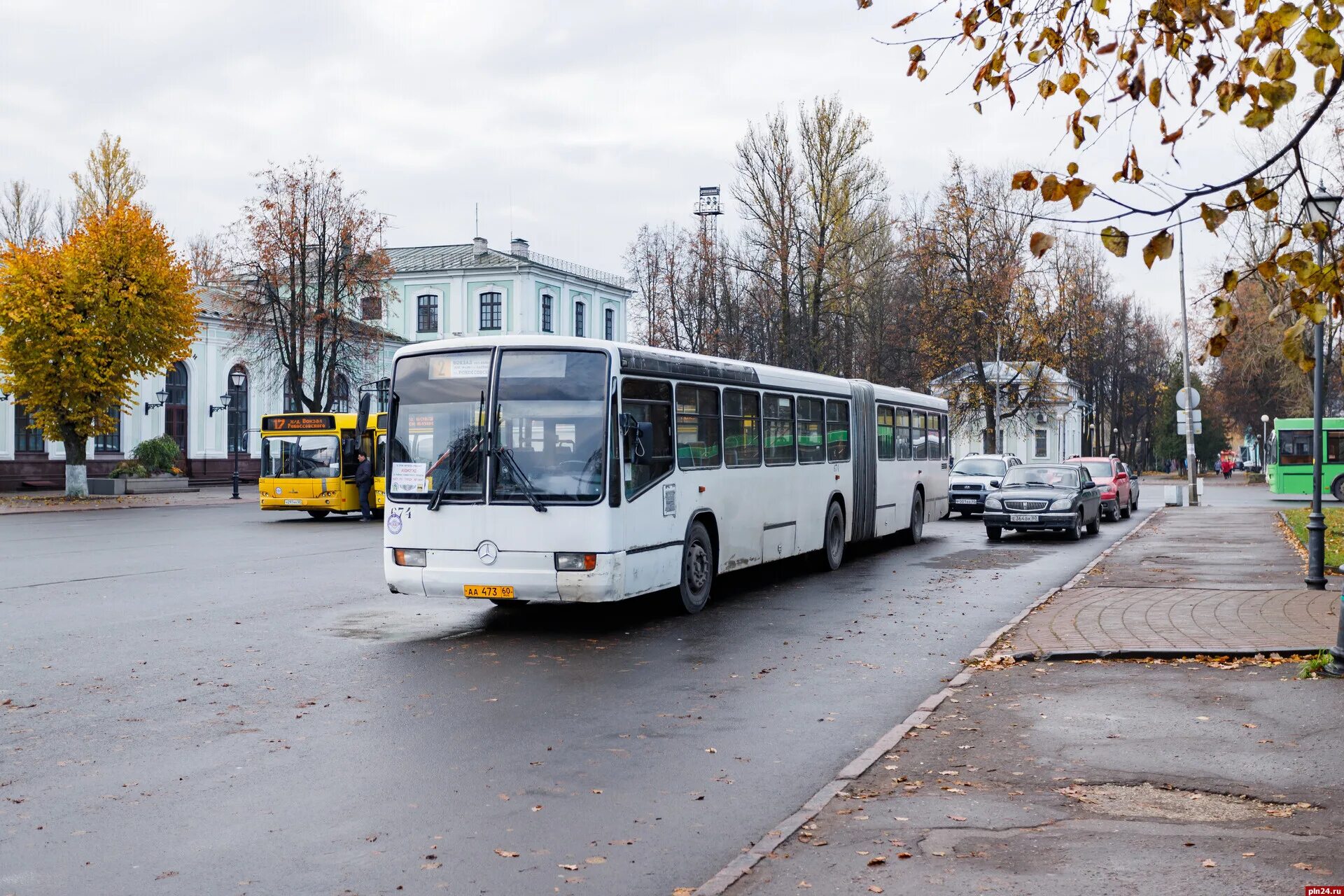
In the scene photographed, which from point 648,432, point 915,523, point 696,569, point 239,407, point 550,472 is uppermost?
point 239,407

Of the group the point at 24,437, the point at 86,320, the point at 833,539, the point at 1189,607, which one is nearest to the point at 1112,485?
the point at 833,539

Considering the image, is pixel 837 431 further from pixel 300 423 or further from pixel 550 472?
pixel 300 423

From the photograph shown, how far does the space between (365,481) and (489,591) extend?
21906 mm

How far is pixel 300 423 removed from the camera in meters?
33.3

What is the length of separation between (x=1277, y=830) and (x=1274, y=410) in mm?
83160

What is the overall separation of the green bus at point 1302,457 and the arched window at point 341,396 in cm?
3807

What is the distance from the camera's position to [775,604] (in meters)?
14.4

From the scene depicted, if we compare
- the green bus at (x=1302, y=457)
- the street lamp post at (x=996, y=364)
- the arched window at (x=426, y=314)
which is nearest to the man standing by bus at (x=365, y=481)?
the street lamp post at (x=996, y=364)

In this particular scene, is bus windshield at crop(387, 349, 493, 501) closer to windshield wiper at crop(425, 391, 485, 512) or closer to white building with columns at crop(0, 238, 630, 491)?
windshield wiper at crop(425, 391, 485, 512)

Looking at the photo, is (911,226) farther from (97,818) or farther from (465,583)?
(97,818)

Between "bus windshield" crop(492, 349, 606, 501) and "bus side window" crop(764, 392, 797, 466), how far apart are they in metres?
4.40

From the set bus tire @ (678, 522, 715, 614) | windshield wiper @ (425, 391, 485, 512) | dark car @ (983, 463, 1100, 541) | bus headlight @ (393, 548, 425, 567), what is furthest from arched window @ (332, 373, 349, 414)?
windshield wiper @ (425, 391, 485, 512)

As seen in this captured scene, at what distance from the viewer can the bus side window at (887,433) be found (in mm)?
21469

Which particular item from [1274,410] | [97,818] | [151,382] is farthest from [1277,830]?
[1274,410]
